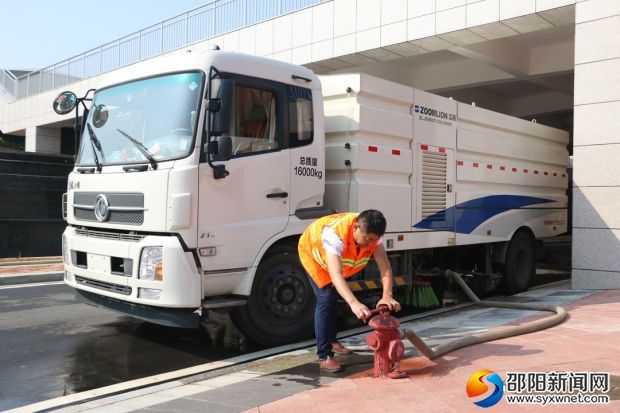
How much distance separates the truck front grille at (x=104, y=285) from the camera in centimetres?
520

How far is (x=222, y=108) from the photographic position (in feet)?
16.4

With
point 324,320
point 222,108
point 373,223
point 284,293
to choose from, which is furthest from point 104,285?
point 373,223

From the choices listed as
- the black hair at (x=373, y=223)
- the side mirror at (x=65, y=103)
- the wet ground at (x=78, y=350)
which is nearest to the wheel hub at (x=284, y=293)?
the wet ground at (x=78, y=350)

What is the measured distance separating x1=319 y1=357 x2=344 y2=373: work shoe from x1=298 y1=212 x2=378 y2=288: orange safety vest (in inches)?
23.6

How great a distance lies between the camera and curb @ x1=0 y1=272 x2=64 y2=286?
9509 mm

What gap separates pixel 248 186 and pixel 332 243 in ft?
4.34

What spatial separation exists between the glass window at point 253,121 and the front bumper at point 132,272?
111 cm

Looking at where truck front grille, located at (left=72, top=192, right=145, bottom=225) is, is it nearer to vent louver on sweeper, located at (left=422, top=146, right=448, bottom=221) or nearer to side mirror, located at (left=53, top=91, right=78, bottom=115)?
side mirror, located at (left=53, top=91, right=78, bottom=115)

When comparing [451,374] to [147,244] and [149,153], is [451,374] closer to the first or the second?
[147,244]

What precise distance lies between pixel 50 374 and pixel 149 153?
2075 millimetres

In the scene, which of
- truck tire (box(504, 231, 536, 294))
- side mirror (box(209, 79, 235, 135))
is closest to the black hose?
truck tire (box(504, 231, 536, 294))

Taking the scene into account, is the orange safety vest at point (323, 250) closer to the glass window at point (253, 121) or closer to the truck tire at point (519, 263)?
the glass window at point (253, 121)

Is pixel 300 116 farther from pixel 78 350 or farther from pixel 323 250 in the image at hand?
pixel 78 350

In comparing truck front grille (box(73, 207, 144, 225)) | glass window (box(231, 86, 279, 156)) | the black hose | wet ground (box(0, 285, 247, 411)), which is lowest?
wet ground (box(0, 285, 247, 411))
